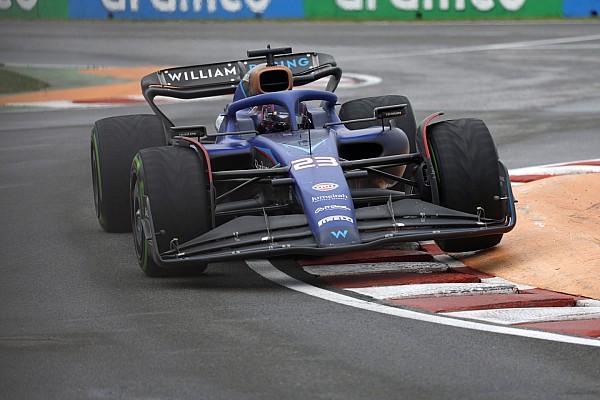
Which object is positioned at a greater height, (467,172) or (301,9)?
(467,172)

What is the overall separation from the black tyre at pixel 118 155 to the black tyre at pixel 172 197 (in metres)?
1.71

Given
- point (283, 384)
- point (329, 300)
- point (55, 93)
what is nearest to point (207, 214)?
point (329, 300)

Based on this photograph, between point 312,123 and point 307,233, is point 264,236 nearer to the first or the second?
point 307,233

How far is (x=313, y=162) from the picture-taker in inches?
376

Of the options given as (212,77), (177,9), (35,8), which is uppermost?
(212,77)

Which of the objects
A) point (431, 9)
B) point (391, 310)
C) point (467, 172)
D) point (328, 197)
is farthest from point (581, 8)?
point (391, 310)

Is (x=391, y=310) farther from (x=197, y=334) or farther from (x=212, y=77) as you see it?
(x=212, y=77)

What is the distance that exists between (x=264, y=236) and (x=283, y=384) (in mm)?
2519

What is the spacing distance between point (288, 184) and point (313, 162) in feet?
0.86

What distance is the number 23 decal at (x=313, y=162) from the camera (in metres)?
9.52

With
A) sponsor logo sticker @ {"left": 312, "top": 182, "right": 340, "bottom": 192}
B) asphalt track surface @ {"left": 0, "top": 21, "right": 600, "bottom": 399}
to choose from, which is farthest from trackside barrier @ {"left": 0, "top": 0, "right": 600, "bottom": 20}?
sponsor logo sticker @ {"left": 312, "top": 182, "right": 340, "bottom": 192}

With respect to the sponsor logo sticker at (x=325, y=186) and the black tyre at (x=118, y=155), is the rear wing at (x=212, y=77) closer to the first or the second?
the black tyre at (x=118, y=155)

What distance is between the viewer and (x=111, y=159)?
11.4 m

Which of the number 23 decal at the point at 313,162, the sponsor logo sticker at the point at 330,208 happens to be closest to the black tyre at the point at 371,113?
the number 23 decal at the point at 313,162
